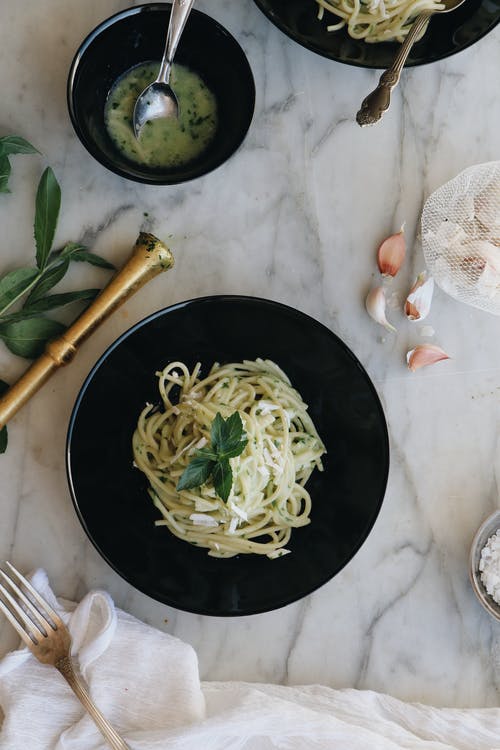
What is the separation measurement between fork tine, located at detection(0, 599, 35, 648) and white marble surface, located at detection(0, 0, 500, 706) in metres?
0.07

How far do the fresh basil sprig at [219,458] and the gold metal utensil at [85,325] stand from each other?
0.30 m

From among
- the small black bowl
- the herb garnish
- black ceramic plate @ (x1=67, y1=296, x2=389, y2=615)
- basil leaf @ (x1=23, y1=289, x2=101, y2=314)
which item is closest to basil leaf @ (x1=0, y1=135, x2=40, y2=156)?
the herb garnish

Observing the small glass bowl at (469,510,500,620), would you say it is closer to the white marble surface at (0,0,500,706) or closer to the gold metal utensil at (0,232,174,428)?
the white marble surface at (0,0,500,706)

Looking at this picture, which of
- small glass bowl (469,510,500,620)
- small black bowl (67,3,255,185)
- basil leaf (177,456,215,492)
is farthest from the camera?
small glass bowl (469,510,500,620)

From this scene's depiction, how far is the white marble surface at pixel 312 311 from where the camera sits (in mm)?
1418

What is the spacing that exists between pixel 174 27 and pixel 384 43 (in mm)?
371

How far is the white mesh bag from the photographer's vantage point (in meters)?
1.39

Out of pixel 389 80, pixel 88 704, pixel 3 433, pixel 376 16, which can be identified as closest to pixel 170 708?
pixel 88 704

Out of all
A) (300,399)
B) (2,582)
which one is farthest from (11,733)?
(300,399)

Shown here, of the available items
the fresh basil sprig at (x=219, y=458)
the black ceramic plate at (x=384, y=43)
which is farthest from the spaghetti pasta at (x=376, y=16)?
the fresh basil sprig at (x=219, y=458)

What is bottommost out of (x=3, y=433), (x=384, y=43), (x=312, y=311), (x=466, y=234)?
(x=3, y=433)

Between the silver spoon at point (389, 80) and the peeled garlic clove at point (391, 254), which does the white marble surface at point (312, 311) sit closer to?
the peeled garlic clove at point (391, 254)

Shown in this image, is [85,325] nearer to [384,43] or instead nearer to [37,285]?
[37,285]

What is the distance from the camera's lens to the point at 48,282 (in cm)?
137
